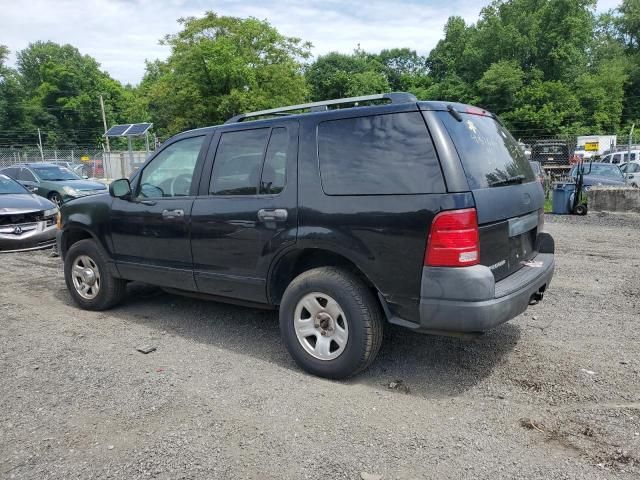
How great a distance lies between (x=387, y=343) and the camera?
14.5 ft

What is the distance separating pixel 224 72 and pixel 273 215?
29.7m

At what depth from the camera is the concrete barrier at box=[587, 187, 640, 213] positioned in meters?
12.1

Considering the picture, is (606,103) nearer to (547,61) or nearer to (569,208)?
(547,61)

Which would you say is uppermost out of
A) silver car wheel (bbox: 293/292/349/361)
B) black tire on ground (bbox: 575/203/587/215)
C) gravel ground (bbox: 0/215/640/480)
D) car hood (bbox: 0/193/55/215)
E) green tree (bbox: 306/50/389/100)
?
green tree (bbox: 306/50/389/100)

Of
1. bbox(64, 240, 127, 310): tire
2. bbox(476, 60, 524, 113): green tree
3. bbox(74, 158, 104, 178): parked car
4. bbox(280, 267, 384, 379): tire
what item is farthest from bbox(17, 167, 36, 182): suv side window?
bbox(476, 60, 524, 113): green tree

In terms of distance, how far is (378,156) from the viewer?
3.45 meters

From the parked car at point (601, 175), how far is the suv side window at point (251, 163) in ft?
44.9

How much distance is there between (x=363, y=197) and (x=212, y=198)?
1.52 meters

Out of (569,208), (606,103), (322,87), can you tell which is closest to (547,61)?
(606,103)

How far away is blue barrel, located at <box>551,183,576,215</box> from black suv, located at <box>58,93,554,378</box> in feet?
30.8

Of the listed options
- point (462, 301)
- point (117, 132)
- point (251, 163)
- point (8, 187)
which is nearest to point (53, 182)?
point (8, 187)

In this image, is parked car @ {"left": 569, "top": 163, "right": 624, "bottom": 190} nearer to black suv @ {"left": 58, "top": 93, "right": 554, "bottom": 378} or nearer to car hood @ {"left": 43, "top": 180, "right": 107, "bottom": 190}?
black suv @ {"left": 58, "top": 93, "right": 554, "bottom": 378}

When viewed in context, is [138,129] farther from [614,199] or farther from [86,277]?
[614,199]

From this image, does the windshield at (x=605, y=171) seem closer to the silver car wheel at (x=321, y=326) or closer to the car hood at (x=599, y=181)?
the car hood at (x=599, y=181)
